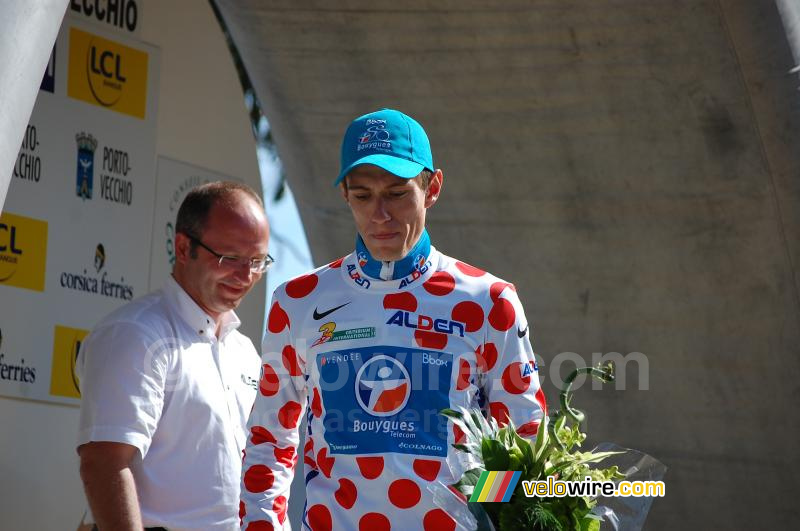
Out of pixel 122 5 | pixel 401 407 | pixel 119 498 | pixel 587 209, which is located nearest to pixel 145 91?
pixel 122 5

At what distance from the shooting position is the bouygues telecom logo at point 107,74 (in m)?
5.23

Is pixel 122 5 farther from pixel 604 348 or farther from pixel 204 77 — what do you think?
pixel 604 348

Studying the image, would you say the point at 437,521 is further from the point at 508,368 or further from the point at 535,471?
the point at 535,471

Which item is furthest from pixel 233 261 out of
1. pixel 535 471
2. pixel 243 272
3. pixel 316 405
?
pixel 535 471

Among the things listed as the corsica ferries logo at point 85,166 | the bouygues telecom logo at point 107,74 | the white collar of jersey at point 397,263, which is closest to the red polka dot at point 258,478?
the white collar of jersey at point 397,263

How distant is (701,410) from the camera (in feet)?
19.4

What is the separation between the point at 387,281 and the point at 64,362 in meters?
2.44

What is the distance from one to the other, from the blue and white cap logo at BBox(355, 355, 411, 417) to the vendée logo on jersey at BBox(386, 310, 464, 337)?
0.31 ft

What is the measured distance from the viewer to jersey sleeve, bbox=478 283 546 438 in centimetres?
282

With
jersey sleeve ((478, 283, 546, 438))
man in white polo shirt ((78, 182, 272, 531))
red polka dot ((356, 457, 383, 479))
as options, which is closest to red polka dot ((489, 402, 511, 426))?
jersey sleeve ((478, 283, 546, 438))

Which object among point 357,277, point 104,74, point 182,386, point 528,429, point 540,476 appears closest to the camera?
point 540,476

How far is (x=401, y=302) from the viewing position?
116 inches

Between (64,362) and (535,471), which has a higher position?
(64,362)

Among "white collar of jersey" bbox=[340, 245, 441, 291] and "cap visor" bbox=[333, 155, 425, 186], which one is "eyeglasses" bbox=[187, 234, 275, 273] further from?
"cap visor" bbox=[333, 155, 425, 186]
